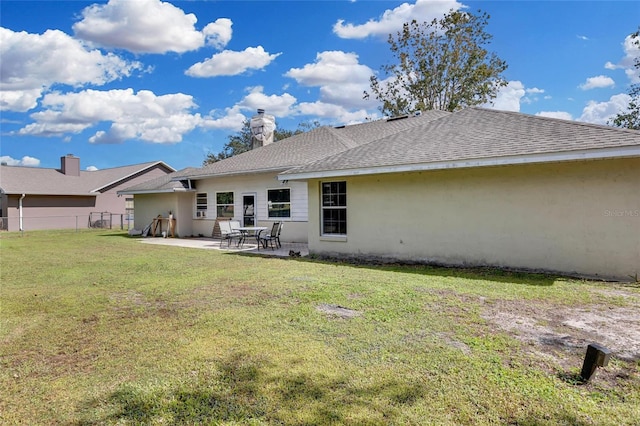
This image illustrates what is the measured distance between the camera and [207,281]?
710cm

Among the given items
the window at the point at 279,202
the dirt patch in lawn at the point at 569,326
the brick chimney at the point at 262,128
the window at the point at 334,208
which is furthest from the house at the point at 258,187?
the dirt patch in lawn at the point at 569,326

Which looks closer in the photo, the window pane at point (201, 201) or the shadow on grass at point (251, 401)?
the shadow on grass at point (251, 401)

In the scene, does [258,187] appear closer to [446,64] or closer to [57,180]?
[446,64]

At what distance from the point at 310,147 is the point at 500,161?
934 centimetres

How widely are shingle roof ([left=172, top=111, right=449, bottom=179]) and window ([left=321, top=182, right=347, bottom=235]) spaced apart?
349cm

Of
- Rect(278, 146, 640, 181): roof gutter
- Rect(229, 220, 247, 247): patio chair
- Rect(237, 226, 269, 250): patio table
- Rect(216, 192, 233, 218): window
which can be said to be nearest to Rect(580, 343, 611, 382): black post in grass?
Rect(278, 146, 640, 181): roof gutter

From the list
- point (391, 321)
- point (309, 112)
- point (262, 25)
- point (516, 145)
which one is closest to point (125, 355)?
point (391, 321)

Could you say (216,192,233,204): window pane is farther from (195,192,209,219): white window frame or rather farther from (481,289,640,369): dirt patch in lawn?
(481,289,640,369): dirt patch in lawn

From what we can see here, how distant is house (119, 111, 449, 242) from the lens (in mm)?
14383

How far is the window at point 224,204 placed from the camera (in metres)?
16.6

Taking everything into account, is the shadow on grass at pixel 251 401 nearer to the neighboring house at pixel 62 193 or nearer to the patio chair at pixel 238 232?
the patio chair at pixel 238 232

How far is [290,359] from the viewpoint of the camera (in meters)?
3.42

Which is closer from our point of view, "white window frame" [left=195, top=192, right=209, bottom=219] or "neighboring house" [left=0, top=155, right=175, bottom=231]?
"white window frame" [left=195, top=192, right=209, bottom=219]

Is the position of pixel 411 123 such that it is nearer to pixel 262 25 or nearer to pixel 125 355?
pixel 262 25
